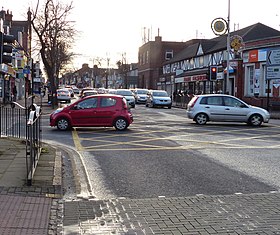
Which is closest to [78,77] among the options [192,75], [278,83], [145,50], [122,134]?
[145,50]

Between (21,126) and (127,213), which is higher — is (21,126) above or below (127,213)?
above

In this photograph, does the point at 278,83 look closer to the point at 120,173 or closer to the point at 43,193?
the point at 120,173

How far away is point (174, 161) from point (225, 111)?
10.6 meters

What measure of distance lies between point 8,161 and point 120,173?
2499 millimetres

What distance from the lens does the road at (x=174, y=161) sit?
7785 mm

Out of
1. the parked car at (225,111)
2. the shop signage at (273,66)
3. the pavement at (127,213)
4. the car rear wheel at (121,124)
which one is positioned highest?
the shop signage at (273,66)

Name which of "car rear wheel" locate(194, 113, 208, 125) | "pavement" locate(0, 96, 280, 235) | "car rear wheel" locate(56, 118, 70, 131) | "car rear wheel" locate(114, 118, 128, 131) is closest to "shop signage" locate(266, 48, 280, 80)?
"car rear wheel" locate(194, 113, 208, 125)

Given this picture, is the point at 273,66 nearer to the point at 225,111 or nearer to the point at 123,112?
the point at 225,111

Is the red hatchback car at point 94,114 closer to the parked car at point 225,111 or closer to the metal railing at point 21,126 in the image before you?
the metal railing at point 21,126

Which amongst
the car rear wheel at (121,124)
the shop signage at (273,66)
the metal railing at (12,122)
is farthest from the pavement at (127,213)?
the shop signage at (273,66)

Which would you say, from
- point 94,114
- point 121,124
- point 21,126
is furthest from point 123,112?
point 21,126

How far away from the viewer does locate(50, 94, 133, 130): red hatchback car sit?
17.4 meters

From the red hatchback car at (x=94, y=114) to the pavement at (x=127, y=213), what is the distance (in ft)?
31.5

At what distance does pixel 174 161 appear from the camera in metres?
10.5
